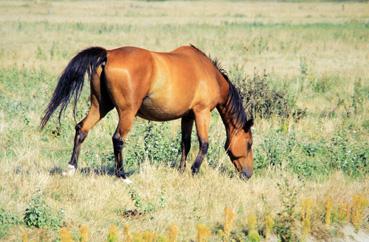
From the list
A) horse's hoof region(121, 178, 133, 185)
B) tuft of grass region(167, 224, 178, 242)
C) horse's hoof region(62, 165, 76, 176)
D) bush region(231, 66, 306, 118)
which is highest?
tuft of grass region(167, 224, 178, 242)

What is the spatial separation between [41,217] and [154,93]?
2393 mm

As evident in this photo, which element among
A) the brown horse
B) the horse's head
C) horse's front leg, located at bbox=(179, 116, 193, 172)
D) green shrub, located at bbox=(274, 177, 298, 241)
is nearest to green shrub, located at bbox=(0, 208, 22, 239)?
the brown horse

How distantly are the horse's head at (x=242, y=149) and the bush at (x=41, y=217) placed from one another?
313 centimetres

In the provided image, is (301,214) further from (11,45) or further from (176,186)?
(11,45)

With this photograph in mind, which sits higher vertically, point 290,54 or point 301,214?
point 301,214

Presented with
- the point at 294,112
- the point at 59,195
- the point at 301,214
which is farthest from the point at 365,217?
the point at 294,112

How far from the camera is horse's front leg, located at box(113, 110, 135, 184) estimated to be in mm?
7520

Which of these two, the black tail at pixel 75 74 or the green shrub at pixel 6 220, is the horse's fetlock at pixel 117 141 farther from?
the green shrub at pixel 6 220

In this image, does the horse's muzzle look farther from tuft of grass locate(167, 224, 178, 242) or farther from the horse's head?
tuft of grass locate(167, 224, 178, 242)

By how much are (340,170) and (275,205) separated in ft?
7.57

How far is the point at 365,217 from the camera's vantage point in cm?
711

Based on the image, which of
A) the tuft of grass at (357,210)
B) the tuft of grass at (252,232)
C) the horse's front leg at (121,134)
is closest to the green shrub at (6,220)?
the horse's front leg at (121,134)

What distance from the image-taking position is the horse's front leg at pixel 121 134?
296 inches

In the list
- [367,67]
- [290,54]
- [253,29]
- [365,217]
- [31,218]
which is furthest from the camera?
[253,29]
